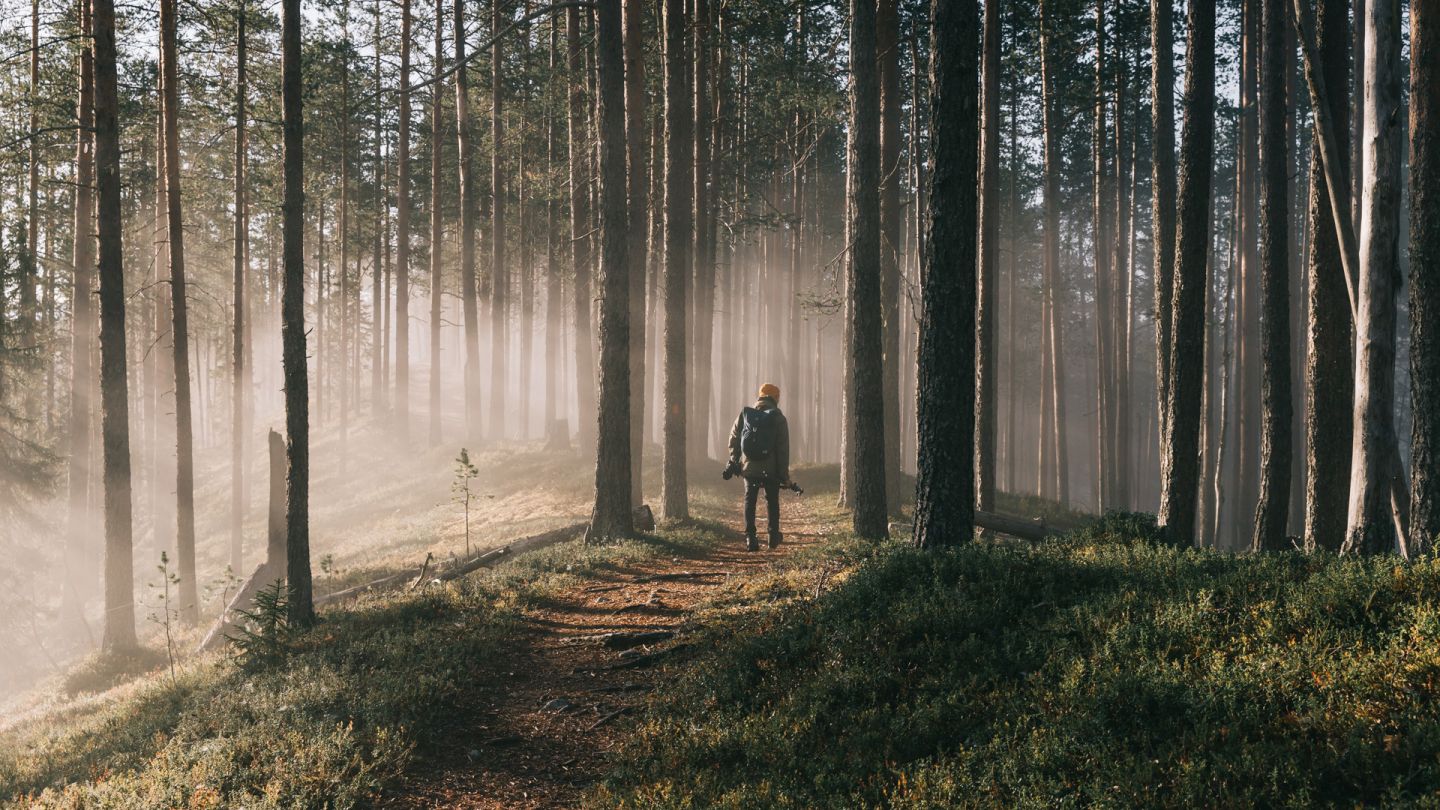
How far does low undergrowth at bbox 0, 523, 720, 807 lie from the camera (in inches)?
222

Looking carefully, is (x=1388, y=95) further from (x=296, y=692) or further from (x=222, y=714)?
(x=222, y=714)

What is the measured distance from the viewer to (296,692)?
7172mm

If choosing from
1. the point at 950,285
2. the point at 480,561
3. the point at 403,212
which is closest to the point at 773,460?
the point at 950,285

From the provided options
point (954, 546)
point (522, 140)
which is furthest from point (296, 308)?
point (522, 140)

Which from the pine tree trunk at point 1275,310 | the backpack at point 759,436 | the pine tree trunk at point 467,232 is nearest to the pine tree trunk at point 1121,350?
the pine tree trunk at point 1275,310

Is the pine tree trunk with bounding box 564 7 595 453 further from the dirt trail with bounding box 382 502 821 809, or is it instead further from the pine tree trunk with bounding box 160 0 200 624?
the dirt trail with bounding box 382 502 821 809

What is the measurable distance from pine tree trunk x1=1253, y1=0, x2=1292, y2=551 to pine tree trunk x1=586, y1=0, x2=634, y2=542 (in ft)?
30.2

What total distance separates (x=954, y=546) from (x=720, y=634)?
2.62 metres

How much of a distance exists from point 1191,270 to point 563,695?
954 cm

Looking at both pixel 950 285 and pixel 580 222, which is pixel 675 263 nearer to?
pixel 950 285

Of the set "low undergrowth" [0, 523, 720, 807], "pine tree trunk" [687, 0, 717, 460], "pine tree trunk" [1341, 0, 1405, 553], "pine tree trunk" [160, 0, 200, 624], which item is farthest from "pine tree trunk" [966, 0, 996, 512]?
"pine tree trunk" [160, 0, 200, 624]

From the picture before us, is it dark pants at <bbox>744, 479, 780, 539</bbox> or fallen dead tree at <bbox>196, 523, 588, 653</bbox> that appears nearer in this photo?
dark pants at <bbox>744, 479, 780, 539</bbox>

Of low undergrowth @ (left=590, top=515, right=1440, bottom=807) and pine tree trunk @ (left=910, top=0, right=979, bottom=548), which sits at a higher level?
pine tree trunk @ (left=910, top=0, right=979, bottom=548)

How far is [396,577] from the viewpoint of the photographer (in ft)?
45.4
